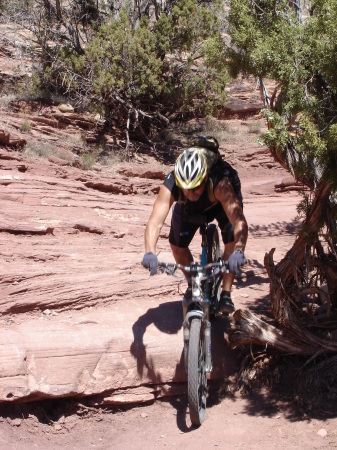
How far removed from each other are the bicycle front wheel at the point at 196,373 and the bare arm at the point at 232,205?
30.5 inches

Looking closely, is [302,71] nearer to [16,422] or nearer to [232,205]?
[232,205]

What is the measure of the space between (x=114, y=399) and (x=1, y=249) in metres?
2.14

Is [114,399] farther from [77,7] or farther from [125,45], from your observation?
[77,7]

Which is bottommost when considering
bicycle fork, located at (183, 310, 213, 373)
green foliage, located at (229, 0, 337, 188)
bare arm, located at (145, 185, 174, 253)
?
bicycle fork, located at (183, 310, 213, 373)

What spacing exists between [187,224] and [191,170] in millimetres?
846

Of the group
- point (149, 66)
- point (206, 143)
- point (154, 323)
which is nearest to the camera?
point (206, 143)

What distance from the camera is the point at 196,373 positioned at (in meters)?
3.92

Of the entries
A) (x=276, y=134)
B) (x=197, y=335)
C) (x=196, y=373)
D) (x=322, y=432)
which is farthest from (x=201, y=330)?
(x=276, y=134)

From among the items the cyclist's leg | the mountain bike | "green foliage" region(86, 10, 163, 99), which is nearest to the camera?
the mountain bike

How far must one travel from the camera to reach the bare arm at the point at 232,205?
13.9ft

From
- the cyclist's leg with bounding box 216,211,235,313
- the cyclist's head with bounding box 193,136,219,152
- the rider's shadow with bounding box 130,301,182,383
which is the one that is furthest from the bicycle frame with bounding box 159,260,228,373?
the cyclist's head with bounding box 193,136,219,152

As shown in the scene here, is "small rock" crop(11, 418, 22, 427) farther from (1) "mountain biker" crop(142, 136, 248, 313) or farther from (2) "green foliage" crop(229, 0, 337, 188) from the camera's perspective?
(2) "green foliage" crop(229, 0, 337, 188)

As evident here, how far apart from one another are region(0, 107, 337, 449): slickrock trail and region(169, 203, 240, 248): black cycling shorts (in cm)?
89

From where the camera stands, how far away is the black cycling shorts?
4.70 meters
